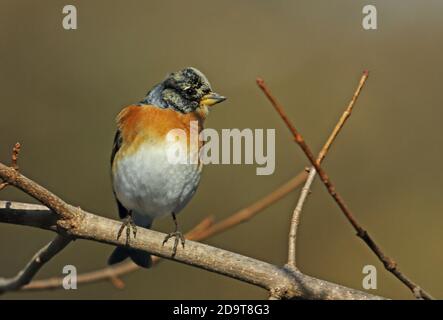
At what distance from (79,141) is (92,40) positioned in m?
1.21

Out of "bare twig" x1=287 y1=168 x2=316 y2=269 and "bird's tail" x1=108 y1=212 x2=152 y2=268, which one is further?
"bird's tail" x1=108 y1=212 x2=152 y2=268

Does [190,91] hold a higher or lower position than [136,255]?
higher

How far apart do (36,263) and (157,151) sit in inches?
34.7

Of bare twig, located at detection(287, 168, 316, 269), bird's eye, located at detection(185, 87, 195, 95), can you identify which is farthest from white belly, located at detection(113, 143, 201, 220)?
bare twig, located at detection(287, 168, 316, 269)

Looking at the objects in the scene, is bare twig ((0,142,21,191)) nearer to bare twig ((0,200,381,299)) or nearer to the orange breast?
bare twig ((0,200,381,299))

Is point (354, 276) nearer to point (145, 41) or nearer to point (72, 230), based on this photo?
point (145, 41)

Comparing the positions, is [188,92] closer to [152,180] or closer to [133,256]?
[152,180]

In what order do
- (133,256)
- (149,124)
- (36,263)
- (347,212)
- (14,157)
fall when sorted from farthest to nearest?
(149,124) < (133,256) < (36,263) < (14,157) < (347,212)

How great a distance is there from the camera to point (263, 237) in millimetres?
5746

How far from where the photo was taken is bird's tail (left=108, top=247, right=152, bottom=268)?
3.25 meters

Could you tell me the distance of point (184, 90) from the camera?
11.6ft

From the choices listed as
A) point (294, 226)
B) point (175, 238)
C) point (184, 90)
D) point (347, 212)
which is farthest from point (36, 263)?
point (347, 212)

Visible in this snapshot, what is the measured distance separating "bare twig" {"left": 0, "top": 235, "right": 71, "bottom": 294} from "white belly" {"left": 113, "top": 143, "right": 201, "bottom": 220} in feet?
Answer: 2.50

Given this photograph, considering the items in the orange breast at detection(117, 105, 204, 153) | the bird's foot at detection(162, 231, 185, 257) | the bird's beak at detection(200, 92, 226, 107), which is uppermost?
the bird's beak at detection(200, 92, 226, 107)
